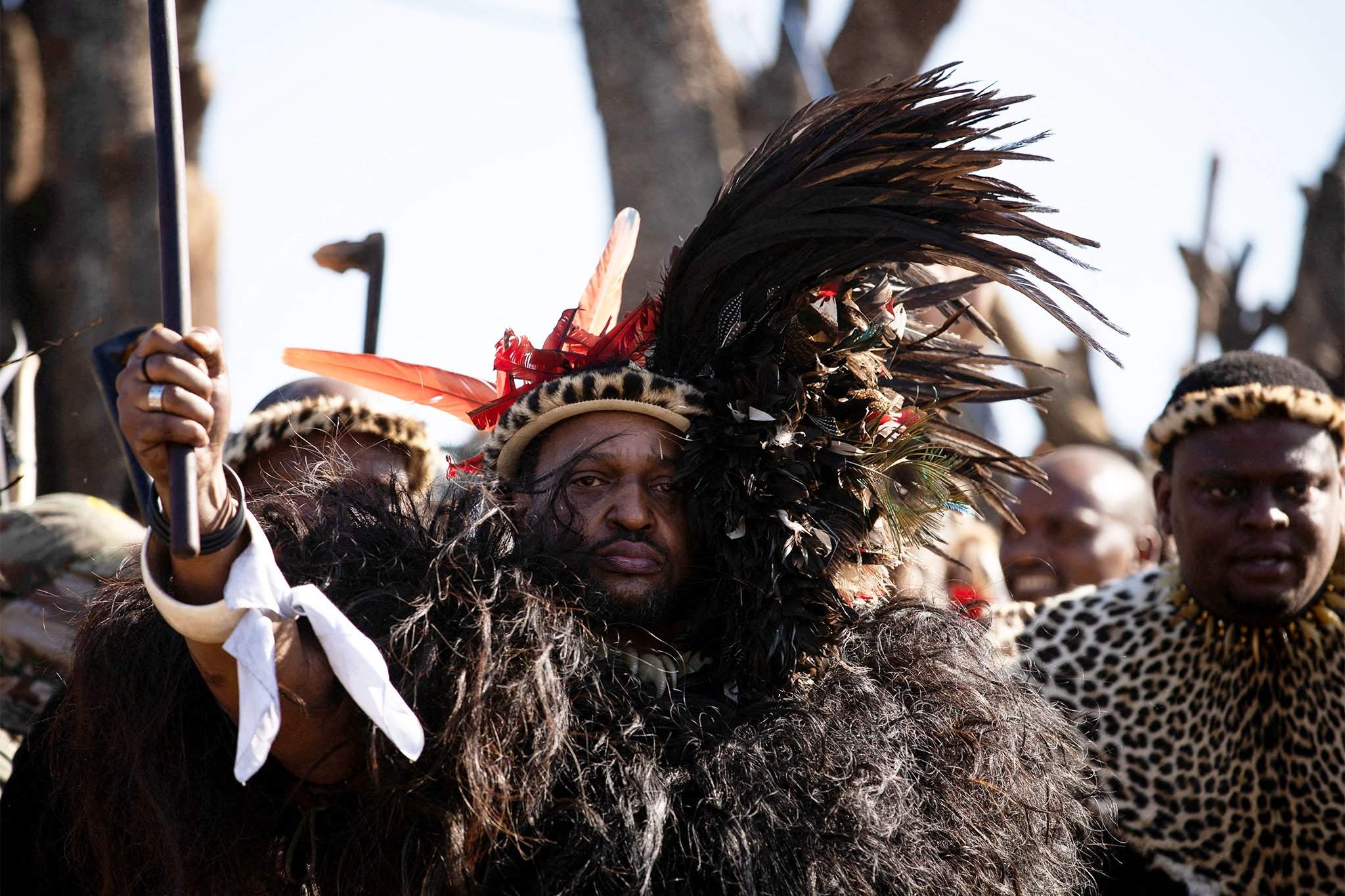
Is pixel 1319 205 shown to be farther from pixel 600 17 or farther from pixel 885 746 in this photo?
pixel 885 746

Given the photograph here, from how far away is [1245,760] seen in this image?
390cm

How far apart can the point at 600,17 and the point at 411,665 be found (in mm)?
6273

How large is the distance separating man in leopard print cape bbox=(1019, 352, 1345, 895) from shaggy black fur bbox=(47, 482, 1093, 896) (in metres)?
1.29

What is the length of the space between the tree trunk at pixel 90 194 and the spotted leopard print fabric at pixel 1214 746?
5.06 meters

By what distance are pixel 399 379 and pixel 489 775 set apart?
4.78 feet

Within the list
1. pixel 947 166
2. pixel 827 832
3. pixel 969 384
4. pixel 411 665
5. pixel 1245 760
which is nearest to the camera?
pixel 411 665

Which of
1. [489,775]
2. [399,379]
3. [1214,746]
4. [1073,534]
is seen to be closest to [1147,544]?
[1073,534]

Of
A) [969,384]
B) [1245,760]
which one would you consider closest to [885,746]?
[969,384]

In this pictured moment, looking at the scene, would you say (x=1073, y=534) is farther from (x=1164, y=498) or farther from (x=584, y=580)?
(x=584, y=580)

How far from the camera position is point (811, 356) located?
9.73 ft

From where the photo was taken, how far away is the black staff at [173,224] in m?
1.96

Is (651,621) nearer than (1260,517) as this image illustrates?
Yes

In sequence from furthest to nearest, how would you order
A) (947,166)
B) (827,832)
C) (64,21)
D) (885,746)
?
(64,21) → (947,166) → (885,746) → (827,832)

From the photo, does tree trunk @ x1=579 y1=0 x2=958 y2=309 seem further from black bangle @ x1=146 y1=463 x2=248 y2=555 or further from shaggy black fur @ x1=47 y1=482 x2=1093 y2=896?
black bangle @ x1=146 y1=463 x2=248 y2=555
